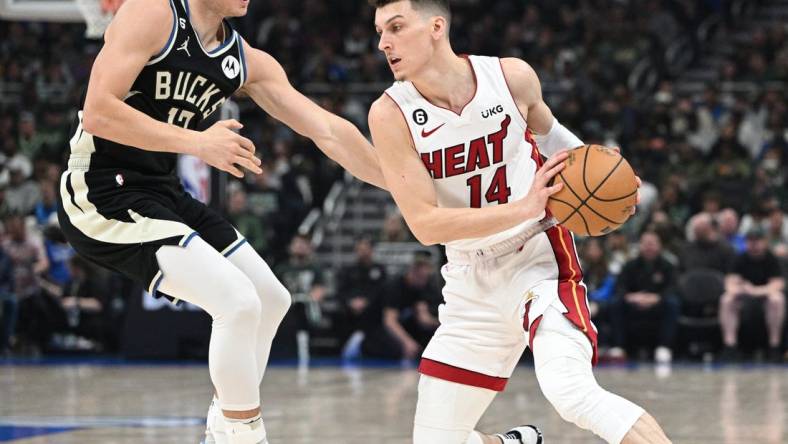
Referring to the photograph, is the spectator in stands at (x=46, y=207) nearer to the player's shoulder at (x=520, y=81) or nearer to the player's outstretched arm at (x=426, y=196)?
the player's outstretched arm at (x=426, y=196)

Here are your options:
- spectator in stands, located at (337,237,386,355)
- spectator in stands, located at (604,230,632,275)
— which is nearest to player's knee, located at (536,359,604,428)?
spectator in stands, located at (337,237,386,355)

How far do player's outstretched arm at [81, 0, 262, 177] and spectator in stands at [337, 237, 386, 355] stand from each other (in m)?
8.86

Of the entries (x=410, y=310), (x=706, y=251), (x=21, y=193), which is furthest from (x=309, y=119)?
(x=21, y=193)

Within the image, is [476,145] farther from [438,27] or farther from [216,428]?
[216,428]

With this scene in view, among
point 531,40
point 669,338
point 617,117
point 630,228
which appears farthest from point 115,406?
point 531,40

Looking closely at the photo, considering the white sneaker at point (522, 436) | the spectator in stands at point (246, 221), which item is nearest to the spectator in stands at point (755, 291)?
the spectator in stands at point (246, 221)

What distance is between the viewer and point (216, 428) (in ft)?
17.0

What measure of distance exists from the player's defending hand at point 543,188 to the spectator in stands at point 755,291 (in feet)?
29.9

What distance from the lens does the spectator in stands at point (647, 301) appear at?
13.0 m

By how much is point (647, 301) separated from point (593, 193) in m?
9.04

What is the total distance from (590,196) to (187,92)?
73.8 inches

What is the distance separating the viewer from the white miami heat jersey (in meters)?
4.66

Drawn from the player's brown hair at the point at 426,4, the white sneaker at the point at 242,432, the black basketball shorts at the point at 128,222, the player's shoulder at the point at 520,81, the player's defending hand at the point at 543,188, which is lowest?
the white sneaker at the point at 242,432

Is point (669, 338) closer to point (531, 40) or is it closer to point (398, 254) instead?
point (398, 254)
